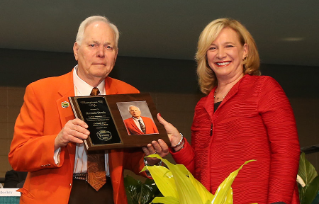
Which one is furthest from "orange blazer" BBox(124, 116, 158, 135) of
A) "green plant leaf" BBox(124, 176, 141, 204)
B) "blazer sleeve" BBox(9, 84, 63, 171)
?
"green plant leaf" BBox(124, 176, 141, 204)

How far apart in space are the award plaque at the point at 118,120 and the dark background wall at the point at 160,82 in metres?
6.64

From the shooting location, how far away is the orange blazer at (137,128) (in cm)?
187

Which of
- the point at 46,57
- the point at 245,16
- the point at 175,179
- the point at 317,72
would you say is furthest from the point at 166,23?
the point at 175,179

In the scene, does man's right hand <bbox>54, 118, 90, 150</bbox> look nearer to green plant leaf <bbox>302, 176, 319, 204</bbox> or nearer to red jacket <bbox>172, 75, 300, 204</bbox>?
red jacket <bbox>172, 75, 300, 204</bbox>

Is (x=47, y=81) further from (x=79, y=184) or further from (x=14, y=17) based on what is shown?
(x=14, y=17)

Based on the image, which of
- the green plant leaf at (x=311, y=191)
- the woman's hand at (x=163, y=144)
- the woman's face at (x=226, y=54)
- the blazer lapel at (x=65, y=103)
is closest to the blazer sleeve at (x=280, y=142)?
the woman's face at (x=226, y=54)

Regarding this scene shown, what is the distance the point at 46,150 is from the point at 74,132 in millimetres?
178

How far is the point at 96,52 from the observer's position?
2.00 meters

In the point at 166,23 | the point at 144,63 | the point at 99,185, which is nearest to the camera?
the point at 99,185

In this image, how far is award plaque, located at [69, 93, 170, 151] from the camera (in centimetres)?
178

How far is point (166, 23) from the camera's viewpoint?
6871 mm

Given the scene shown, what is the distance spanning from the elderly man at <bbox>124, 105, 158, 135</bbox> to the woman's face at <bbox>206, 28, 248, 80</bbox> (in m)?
0.40

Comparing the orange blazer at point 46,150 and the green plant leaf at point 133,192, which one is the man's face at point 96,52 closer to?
the orange blazer at point 46,150

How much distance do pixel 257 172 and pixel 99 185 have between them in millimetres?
680
